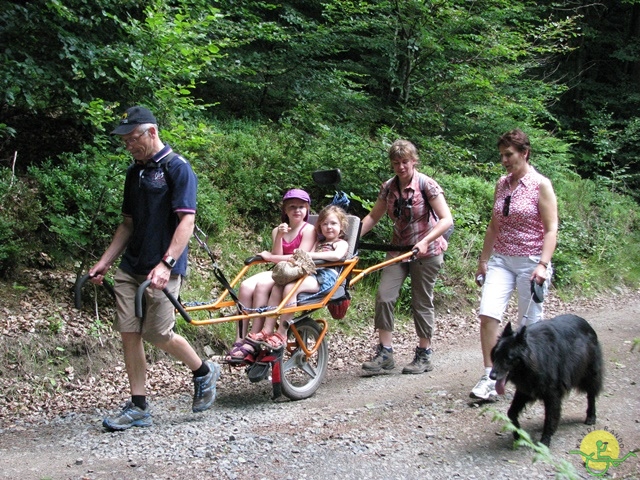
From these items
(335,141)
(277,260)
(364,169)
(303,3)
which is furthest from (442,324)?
(303,3)

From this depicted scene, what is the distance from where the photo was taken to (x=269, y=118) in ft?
40.4

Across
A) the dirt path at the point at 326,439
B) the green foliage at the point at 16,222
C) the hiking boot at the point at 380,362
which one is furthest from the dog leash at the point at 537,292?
the green foliage at the point at 16,222

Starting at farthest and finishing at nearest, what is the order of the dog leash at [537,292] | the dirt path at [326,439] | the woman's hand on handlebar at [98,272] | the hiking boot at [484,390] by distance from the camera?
1. the hiking boot at [484,390]
2. the dog leash at [537,292]
3. the woman's hand on handlebar at [98,272]
4. the dirt path at [326,439]

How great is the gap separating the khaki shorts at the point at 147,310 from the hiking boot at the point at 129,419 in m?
0.54

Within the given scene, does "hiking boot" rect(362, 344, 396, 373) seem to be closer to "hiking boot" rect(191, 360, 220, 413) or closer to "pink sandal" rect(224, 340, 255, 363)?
"pink sandal" rect(224, 340, 255, 363)

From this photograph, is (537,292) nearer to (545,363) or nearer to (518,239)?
(518,239)

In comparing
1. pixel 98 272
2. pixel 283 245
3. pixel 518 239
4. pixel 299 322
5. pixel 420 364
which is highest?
pixel 518 239

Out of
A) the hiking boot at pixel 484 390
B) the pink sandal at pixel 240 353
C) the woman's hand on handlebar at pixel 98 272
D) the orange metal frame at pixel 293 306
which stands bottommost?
the hiking boot at pixel 484 390

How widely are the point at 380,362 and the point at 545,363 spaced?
2386 mm

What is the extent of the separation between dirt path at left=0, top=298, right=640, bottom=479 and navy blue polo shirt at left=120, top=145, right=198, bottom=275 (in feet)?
4.21

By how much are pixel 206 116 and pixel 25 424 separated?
7519mm

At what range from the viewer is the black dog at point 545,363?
4.09 meters

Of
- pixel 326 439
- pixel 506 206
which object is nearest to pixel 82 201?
pixel 326 439

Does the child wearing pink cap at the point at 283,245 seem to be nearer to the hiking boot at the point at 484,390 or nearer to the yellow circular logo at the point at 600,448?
the hiking boot at the point at 484,390
